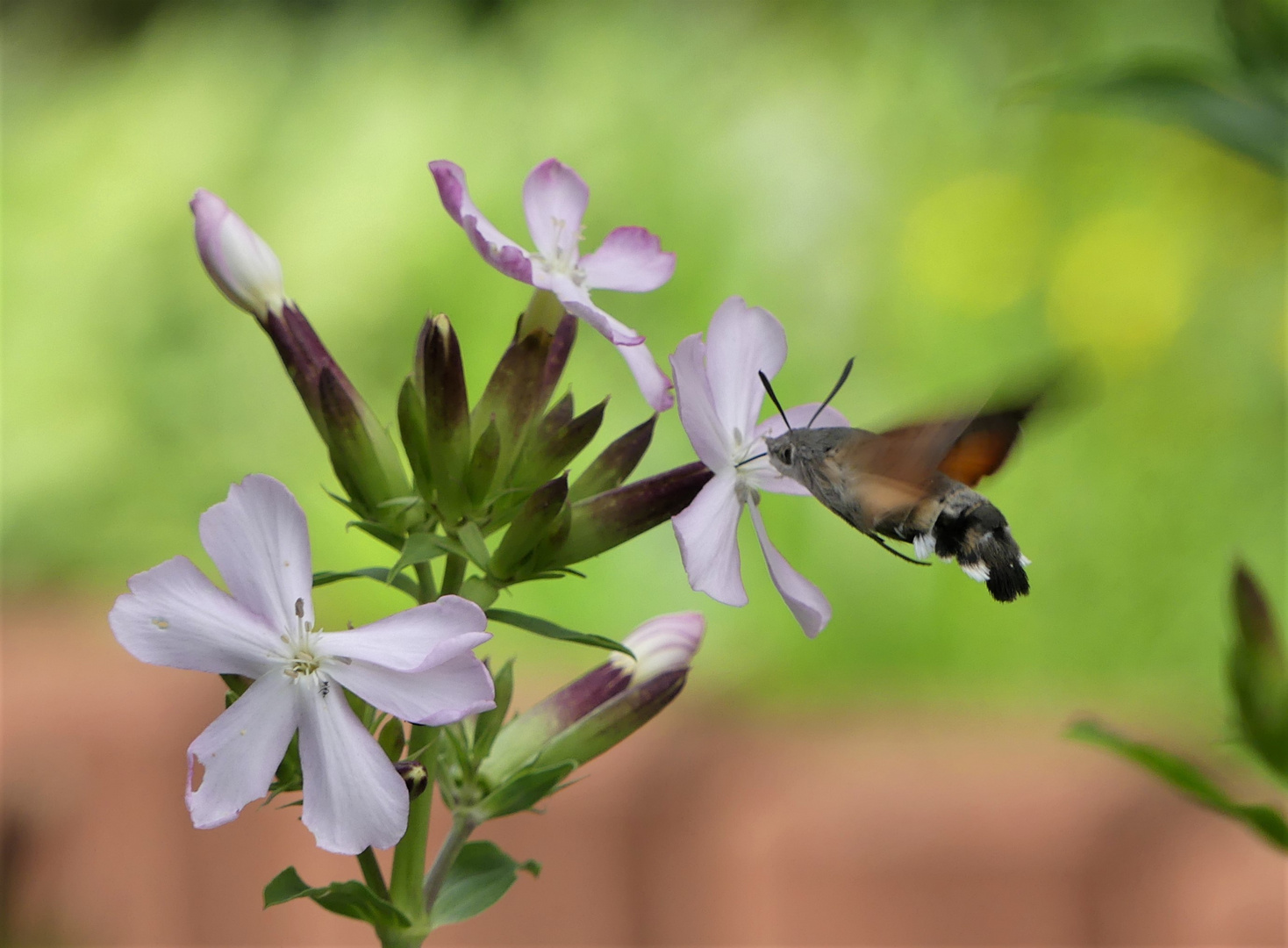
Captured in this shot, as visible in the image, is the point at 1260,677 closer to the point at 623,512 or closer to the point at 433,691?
the point at 623,512

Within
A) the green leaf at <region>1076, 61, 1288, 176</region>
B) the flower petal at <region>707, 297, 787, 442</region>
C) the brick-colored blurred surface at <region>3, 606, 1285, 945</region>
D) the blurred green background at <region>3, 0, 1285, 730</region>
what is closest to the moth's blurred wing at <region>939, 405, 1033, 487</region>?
the flower petal at <region>707, 297, 787, 442</region>

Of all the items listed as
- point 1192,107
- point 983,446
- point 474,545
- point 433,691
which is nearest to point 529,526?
point 474,545

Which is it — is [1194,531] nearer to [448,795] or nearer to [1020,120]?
[1020,120]

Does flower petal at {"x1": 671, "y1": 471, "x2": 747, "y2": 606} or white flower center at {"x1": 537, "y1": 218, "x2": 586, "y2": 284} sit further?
white flower center at {"x1": 537, "y1": 218, "x2": 586, "y2": 284}

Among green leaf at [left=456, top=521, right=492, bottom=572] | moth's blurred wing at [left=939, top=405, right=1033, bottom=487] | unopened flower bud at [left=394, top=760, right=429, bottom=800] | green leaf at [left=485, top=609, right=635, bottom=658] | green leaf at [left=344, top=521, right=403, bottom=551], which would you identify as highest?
moth's blurred wing at [left=939, top=405, right=1033, bottom=487]

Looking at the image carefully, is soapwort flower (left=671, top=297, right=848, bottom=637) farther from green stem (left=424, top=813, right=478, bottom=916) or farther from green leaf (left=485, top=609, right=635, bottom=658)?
green stem (left=424, top=813, right=478, bottom=916)

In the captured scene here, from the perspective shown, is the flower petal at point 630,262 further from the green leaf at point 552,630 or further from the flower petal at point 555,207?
the green leaf at point 552,630
